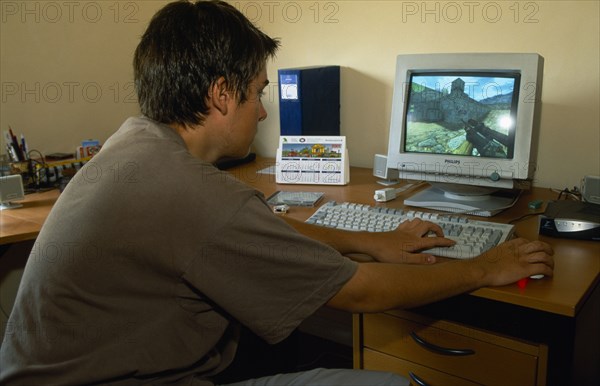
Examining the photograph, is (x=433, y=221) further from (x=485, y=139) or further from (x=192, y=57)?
(x=192, y=57)

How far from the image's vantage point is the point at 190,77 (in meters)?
1.07

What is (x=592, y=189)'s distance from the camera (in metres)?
1.46

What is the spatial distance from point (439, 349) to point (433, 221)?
32 centimetres

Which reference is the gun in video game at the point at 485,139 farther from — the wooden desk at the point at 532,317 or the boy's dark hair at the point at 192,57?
the boy's dark hair at the point at 192,57

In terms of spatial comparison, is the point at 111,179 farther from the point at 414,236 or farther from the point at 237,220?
the point at 414,236

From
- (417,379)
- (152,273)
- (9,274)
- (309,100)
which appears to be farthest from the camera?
(9,274)

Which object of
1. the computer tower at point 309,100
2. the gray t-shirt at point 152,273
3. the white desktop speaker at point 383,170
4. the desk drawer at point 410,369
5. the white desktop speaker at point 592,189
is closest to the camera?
the gray t-shirt at point 152,273

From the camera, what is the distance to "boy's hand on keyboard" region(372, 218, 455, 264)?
1233mm

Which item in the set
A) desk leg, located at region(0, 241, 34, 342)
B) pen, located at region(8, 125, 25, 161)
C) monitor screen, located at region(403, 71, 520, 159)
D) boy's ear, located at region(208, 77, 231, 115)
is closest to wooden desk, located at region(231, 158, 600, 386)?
monitor screen, located at region(403, 71, 520, 159)

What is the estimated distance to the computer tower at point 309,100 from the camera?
203cm

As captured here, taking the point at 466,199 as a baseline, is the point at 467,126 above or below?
above

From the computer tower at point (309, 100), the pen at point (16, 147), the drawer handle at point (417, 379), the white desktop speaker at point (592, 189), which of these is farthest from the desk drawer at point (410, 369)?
the pen at point (16, 147)

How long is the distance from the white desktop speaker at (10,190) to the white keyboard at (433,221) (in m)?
1.00

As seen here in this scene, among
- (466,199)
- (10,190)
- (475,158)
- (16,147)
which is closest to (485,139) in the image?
(475,158)
